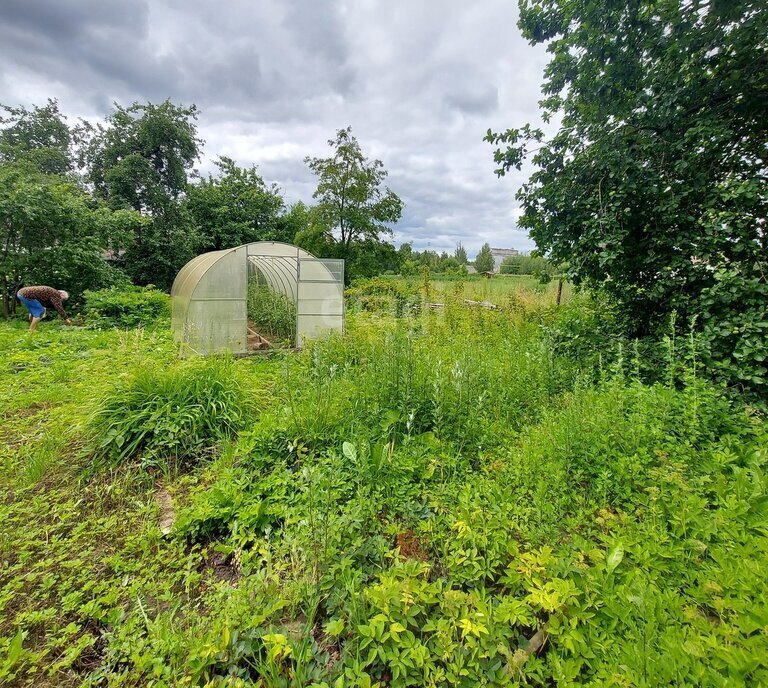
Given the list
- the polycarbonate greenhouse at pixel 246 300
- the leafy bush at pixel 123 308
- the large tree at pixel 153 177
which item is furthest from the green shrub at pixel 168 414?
the large tree at pixel 153 177

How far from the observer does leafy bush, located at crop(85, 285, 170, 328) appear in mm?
10555

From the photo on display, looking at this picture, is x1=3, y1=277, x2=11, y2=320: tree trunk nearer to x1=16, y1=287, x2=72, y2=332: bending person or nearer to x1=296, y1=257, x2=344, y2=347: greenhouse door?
x1=16, y1=287, x2=72, y2=332: bending person

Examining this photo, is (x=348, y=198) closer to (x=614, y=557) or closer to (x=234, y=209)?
(x=234, y=209)

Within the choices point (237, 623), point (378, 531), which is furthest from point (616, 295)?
point (237, 623)

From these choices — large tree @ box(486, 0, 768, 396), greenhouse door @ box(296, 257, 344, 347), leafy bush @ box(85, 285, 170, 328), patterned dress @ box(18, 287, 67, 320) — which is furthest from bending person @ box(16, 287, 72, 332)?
large tree @ box(486, 0, 768, 396)

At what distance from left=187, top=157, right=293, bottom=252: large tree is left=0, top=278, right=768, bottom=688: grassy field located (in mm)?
15204

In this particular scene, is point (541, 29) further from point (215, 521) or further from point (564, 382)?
point (215, 521)

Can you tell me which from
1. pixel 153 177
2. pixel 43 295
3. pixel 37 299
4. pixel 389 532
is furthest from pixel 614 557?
pixel 153 177

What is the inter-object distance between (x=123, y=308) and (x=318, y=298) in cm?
724

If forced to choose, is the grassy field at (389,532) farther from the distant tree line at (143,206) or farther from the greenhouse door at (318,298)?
the distant tree line at (143,206)

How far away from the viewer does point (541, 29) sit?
472 centimetres

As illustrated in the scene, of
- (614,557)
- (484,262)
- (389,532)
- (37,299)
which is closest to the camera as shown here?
(614,557)

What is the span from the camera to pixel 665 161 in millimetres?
3914

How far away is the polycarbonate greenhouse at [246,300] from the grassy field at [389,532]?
2.70 meters
